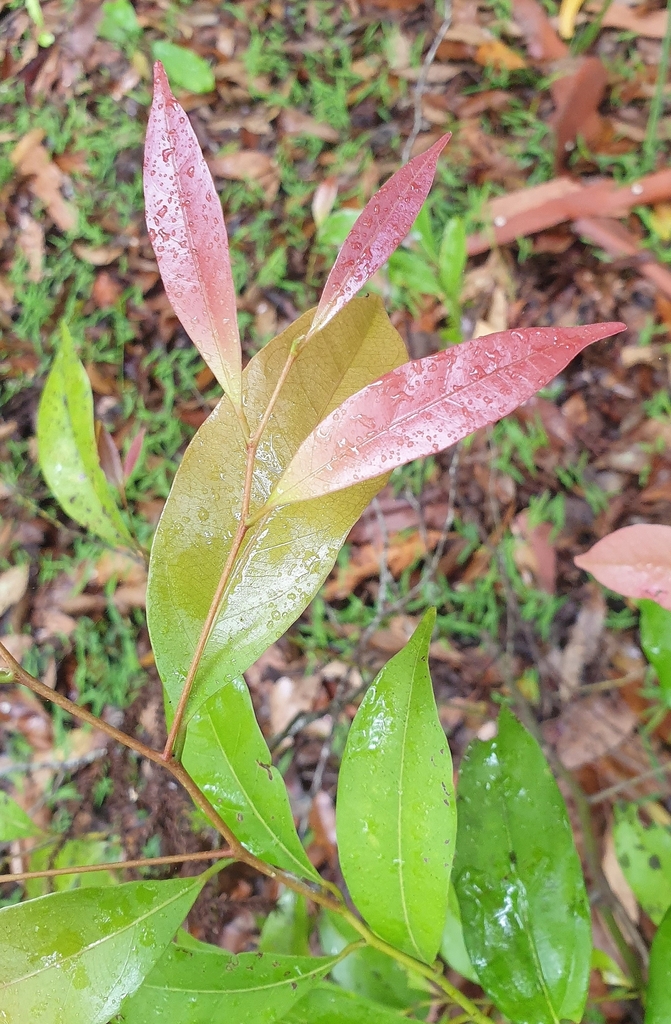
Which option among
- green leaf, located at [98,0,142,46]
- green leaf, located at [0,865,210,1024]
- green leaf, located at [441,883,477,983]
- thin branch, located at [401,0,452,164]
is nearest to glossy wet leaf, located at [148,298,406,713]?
green leaf, located at [0,865,210,1024]

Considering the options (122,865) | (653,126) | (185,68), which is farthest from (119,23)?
(122,865)

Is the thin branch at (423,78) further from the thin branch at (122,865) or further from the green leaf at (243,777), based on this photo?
the thin branch at (122,865)

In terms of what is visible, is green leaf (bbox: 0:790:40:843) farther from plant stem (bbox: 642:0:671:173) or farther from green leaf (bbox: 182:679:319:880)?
plant stem (bbox: 642:0:671:173)

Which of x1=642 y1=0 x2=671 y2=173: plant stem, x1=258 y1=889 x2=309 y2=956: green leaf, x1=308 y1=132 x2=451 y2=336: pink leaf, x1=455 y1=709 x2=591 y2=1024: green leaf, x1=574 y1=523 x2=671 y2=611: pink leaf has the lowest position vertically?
x1=258 y1=889 x2=309 y2=956: green leaf

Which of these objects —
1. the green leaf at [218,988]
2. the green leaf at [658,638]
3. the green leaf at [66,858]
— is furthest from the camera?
the green leaf at [66,858]

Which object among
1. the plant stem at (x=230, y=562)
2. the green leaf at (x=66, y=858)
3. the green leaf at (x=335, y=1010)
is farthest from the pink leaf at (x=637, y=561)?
the green leaf at (x=66, y=858)

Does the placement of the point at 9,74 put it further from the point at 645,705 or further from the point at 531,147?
the point at 645,705
